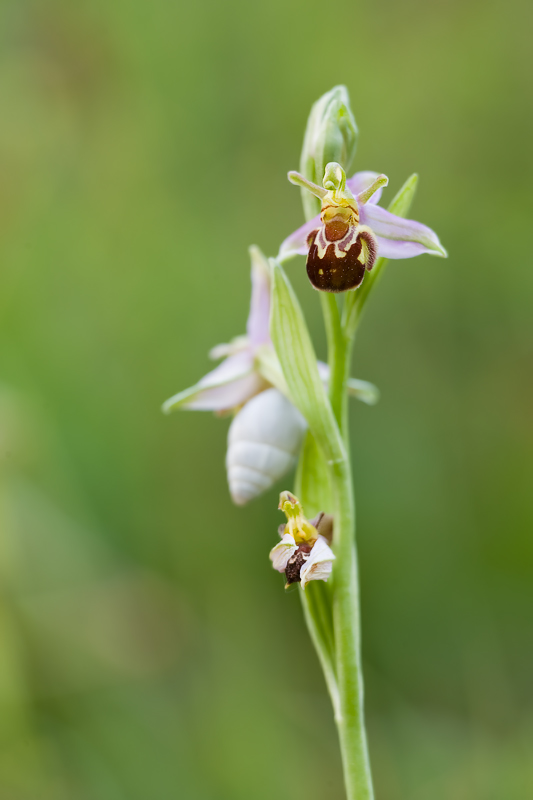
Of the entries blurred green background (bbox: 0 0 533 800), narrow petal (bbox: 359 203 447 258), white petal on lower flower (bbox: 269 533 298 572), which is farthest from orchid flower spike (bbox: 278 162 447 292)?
blurred green background (bbox: 0 0 533 800)

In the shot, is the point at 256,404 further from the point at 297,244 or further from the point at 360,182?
the point at 360,182

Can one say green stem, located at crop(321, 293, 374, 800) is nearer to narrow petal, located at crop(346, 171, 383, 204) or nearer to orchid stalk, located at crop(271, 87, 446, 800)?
orchid stalk, located at crop(271, 87, 446, 800)

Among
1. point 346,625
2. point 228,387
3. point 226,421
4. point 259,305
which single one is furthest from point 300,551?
point 226,421

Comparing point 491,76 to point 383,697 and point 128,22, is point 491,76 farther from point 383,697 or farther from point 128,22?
point 383,697

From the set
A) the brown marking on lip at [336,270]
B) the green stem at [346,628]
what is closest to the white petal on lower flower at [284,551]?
the green stem at [346,628]

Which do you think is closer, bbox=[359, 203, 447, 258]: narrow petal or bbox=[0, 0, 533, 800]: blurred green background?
bbox=[359, 203, 447, 258]: narrow petal

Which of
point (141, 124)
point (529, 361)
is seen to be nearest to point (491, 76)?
point (529, 361)
